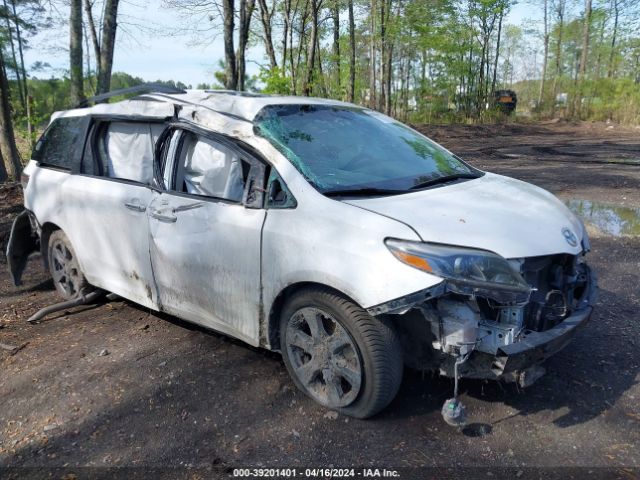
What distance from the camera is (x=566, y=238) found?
308 cm

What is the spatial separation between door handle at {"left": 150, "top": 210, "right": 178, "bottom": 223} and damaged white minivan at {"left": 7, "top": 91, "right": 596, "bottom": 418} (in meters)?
0.02

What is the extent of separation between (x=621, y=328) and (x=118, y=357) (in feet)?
12.7

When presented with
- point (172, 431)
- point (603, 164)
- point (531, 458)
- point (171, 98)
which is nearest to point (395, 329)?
point (531, 458)

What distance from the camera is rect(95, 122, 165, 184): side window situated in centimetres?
406

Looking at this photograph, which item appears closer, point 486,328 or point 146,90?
point 486,328

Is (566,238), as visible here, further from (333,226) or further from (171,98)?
(171,98)

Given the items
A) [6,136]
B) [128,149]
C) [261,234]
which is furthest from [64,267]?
[6,136]

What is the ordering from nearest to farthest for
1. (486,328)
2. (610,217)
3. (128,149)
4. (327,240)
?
(486,328) < (327,240) < (128,149) < (610,217)

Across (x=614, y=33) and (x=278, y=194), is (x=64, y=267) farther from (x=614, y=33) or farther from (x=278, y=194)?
(x=614, y=33)

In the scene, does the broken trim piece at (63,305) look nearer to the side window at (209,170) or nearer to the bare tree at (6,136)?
the side window at (209,170)

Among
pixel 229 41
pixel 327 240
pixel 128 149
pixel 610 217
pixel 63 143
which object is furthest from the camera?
pixel 229 41

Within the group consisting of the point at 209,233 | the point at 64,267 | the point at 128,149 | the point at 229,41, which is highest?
the point at 229,41

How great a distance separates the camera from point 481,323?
2.76 metres

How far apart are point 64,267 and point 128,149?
1.51 m
